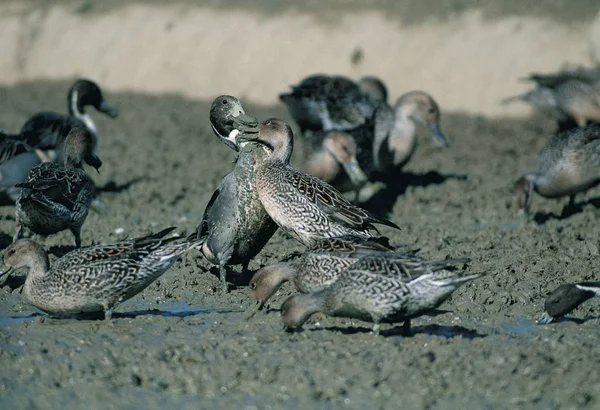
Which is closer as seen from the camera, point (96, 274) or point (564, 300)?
point (564, 300)

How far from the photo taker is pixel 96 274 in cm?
738

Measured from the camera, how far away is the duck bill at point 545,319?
7344mm

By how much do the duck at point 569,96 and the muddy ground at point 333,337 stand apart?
7.16 ft

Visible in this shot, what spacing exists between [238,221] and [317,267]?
1.40 metres

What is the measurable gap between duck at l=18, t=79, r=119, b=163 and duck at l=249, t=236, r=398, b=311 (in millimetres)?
5005

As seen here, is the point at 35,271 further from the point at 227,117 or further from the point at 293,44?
the point at 293,44

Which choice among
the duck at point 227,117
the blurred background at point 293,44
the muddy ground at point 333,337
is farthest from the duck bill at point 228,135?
the blurred background at point 293,44

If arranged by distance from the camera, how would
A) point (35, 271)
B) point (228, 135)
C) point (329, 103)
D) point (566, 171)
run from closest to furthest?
point (35, 271) → point (228, 135) → point (566, 171) → point (329, 103)

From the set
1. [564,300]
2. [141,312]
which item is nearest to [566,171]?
[564,300]

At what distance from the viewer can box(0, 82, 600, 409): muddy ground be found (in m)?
5.89

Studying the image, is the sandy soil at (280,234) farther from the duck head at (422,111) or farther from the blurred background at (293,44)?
the duck head at (422,111)

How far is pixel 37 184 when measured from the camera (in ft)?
30.1

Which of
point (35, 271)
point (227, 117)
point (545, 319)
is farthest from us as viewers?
point (227, 117)

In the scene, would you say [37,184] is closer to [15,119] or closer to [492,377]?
[492,377]
